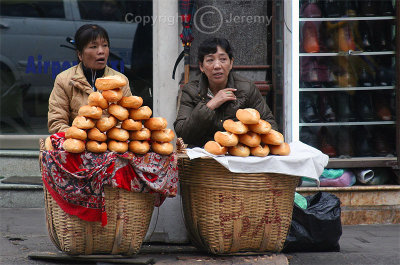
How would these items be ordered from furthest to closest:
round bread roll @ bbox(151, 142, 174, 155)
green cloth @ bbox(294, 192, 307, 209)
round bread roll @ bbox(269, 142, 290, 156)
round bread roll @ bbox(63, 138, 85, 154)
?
green cloth @ bbox(294, 192, 307, 209)
round bread roll @ bbox(269, 142, 290, 156)
round bread roll @ bbox(151, 142, 174, 155)
round bread roll @ bbox(63, 138, 85, 154)

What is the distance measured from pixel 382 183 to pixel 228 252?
2672 mm

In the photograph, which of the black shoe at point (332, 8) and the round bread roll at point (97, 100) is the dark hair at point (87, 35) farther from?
the black shoe at point (332, 8)

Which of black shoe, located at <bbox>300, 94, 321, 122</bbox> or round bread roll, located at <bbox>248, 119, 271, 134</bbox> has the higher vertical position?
black shoe, located at <bbox>300, 94, 321, 122</bbox>

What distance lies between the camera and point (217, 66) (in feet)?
16.8

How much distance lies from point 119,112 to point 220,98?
0.88 meters

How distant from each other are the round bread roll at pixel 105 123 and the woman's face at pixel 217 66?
100 centimetres

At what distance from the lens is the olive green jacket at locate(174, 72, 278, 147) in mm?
4973

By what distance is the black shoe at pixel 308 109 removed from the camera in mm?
6980

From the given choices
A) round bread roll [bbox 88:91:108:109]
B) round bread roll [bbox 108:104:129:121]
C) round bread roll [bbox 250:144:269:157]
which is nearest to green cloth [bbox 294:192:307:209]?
round bread roll [bbox 250:144:269:157]

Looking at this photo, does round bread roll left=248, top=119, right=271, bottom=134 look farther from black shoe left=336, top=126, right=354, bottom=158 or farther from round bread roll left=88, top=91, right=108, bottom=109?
black shoe left=336, top=126, right=354, bottom=158

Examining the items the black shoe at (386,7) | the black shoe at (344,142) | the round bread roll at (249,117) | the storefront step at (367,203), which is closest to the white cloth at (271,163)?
the round bread roll at (249,117)

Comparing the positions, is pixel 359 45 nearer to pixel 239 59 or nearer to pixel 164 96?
pixel 239 59

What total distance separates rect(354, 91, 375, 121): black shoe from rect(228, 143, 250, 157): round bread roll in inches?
109

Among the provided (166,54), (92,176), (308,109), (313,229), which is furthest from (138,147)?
(308,109)
